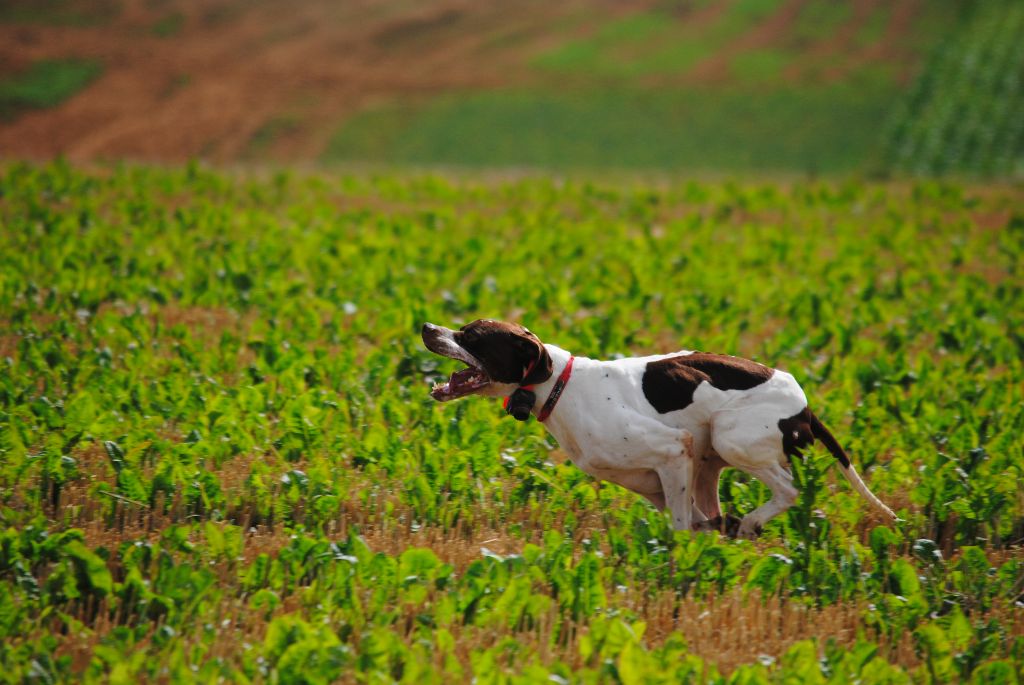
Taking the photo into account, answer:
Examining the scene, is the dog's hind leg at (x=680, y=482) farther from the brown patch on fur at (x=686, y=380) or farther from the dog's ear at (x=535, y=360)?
the dog's ear at (x=535, y=360)

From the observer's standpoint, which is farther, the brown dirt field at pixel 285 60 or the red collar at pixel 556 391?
the brown dirt field at pixel 285 60

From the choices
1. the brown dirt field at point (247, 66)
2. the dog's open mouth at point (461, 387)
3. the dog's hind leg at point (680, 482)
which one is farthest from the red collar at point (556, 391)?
the brown dirt field at point (247, 66)

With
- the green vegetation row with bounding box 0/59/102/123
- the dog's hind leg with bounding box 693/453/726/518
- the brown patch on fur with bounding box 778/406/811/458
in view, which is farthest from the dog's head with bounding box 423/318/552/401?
the green vegetation row with bounding box 0/59/102/123

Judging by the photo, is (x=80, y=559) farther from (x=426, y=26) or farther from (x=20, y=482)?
(x=426, y=26)

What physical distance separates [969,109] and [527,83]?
13.7 metres

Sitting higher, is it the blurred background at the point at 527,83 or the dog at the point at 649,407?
the dog at the point at 649,407

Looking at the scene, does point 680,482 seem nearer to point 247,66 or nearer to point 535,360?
point 535,360

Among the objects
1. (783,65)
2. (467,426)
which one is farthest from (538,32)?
(467,426)

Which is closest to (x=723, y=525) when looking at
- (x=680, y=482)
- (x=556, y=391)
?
(x=680, y=482)

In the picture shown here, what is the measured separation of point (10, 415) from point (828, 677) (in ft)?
15.9

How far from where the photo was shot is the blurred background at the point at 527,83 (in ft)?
102

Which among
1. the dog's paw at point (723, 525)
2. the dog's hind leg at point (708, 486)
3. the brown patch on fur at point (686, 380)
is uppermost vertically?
the brown patch on fur at point (686, 380)

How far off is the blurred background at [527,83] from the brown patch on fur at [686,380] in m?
21.4

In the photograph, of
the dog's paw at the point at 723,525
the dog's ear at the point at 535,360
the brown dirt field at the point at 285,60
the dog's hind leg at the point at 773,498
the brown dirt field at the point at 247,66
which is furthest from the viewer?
the brown dirt field at the point at 285,60
